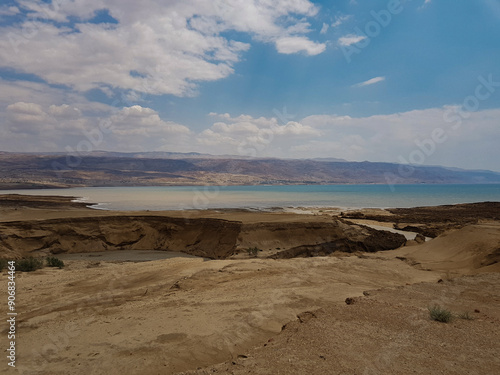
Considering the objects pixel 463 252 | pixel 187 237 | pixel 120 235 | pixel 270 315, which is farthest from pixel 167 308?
pixel 120 235

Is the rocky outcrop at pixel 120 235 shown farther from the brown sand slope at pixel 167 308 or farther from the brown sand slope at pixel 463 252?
the brown sand slope at pixel 463 252

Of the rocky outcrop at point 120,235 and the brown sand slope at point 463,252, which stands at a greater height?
the brown sand slope at point 463,252

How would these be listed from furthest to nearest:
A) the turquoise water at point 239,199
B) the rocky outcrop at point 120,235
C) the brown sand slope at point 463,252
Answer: the turquoise water at point 239,199
the rocky outcrop at point 120,235
the brown sand slope at point 463,252

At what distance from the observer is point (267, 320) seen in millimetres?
6797

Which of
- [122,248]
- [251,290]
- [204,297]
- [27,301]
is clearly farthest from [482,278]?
[122,248]

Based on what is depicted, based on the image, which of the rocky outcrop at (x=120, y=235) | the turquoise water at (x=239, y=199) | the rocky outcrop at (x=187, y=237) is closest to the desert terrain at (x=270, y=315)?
the rocky outcrop at (x=187, y=237)

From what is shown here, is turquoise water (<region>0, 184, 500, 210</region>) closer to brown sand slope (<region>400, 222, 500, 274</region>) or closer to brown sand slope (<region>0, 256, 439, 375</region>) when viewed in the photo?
brown sand slope (<region>400, 222, 500, 274</region>)

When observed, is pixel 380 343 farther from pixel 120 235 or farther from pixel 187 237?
pixel 120 235

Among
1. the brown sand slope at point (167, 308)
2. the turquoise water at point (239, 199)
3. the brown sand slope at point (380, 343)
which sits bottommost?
the turquoise water at point (239, 199)

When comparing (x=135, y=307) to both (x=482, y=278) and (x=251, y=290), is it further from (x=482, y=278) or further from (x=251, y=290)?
(x=482, y=278)

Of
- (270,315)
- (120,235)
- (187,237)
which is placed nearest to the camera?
(270,315)

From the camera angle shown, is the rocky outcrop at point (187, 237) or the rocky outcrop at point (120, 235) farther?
the rocky outcrop at point (120, 235)

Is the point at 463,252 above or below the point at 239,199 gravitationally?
above

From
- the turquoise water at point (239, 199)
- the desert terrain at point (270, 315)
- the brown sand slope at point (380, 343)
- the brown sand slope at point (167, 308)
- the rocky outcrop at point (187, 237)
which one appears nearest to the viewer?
the brown sand slope at point (380, 343)
